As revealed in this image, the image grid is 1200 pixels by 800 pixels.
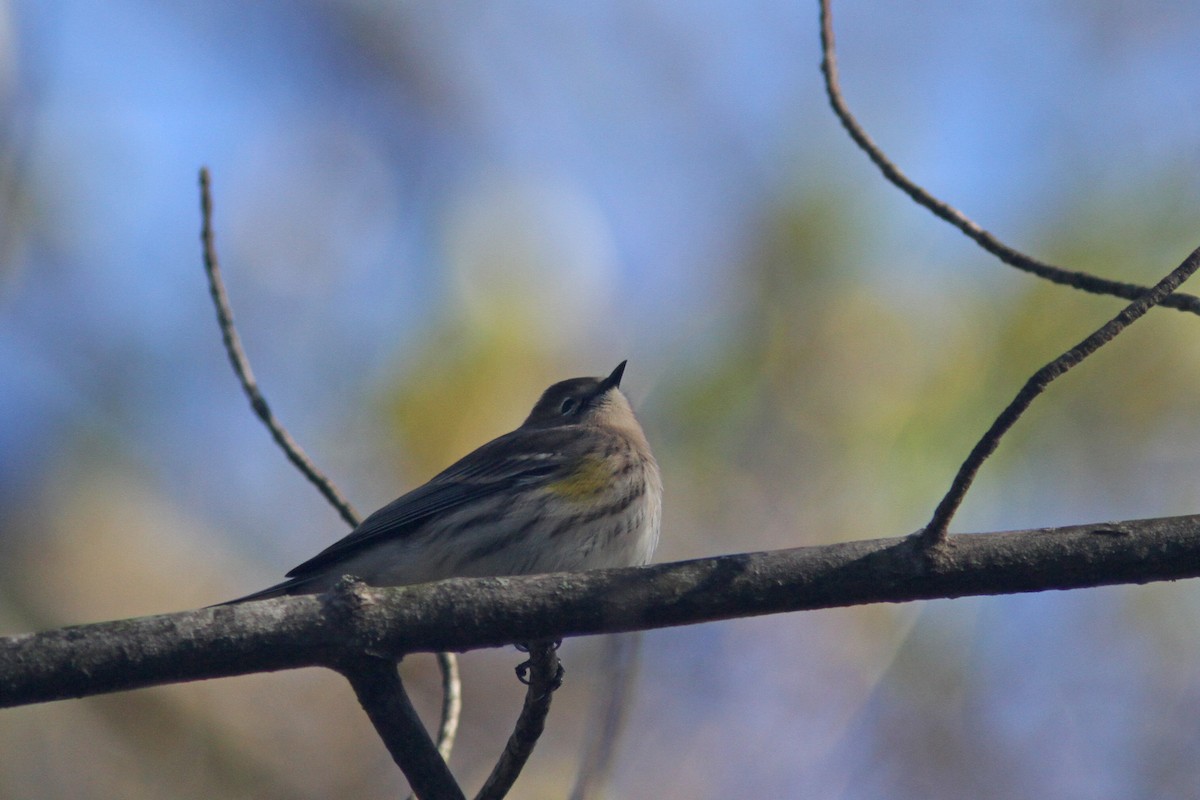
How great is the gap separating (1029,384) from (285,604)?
7.51 ft

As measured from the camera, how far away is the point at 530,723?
3922mm

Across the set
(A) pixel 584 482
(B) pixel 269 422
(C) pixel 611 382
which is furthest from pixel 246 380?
(C) pixel 611 382

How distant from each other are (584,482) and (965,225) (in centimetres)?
280

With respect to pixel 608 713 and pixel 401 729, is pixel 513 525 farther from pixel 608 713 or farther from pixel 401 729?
pixel 401 729

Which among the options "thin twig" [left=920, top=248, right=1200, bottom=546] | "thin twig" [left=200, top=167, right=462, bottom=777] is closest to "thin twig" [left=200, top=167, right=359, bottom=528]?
"thin twig" [left=200, top=167, right=462, bottom=777]

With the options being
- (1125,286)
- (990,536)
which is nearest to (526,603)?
(990,536)

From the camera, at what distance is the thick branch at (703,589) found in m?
3.62

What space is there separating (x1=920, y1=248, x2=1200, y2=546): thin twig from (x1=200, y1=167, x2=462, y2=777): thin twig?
228 cm

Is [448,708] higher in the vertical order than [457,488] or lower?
lower

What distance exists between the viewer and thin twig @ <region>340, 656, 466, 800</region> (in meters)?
3.68

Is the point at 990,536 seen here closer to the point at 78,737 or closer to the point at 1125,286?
the point at 1125,286

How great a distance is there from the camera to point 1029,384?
3525 millimetres

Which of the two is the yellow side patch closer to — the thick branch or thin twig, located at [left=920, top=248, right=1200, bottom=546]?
the thick branch

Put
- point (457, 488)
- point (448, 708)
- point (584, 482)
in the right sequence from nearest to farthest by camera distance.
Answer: point (448, 708)
point (584, 482)
point (457, 488)
